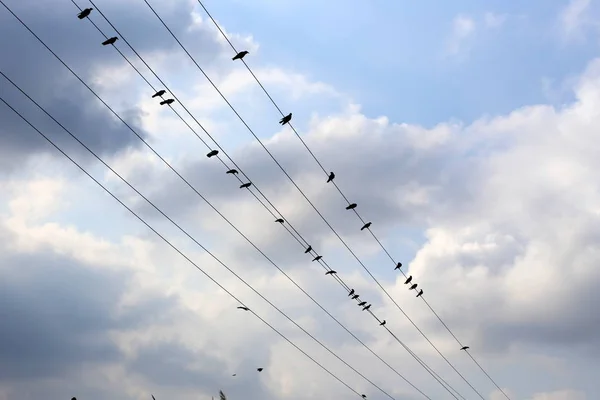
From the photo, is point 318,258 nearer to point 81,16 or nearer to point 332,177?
point 332,177

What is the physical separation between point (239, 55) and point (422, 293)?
26.7 meters

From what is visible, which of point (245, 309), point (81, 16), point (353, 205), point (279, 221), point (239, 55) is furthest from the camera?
A: point (353, 205)

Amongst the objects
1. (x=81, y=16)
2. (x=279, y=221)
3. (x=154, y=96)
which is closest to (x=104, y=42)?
(x=81, y=16)

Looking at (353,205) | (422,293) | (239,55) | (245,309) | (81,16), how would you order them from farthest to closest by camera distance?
(422,293), (353,205), (245,309), (239,55), (81,16)

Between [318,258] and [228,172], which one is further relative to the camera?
[318,258]

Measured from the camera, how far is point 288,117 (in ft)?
176

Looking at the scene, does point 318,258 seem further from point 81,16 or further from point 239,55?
point 81,16

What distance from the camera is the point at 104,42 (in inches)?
1730

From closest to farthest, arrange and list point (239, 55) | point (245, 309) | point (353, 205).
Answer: point (239, 55)
point (245, 309)
point (353, 205)

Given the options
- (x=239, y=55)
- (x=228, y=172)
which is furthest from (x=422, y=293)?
(x=239, y=55)

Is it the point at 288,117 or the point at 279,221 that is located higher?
the point at 288,117

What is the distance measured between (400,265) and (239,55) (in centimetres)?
2160

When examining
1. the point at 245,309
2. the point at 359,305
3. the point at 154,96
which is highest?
the point at 154,96


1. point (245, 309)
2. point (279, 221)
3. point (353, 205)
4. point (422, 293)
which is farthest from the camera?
point (422, 293)
